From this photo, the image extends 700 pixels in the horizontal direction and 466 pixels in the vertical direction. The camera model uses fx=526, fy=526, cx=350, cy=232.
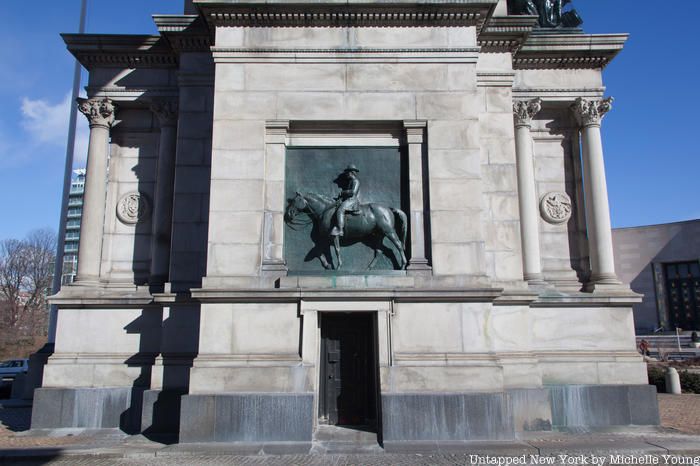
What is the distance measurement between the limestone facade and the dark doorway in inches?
15.1

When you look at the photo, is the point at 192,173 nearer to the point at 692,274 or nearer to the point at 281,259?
the point at 281,259

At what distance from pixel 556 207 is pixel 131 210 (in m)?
13.4

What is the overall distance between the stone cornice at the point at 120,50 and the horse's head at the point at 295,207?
22.8 ft

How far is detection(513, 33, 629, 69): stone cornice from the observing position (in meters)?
16.6

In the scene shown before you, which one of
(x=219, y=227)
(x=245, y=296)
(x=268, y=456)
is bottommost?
(x=268, y=456)

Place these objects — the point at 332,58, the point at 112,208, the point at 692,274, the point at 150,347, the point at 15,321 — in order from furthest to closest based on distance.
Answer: the point at 15,321, the point at 692,274, the point at 112,208, the point at 150,347, the point at 332,58

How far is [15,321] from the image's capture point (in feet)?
229

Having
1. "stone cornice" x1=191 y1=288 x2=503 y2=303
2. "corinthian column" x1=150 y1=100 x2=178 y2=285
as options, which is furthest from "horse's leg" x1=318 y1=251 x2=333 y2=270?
"corinthian column" x1=150 y1=100 x2=178 y2=285

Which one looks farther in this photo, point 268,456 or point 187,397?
point 187,397

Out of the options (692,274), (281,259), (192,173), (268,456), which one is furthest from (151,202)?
(692,274)

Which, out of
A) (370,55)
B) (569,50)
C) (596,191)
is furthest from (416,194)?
Answer: (569,50)

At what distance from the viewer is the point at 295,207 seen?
42.7 ft

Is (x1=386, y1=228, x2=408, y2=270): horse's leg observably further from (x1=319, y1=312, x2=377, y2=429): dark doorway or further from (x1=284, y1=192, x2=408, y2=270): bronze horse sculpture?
(x1=319, y1=312, x2=377, y2=429): dark doorway

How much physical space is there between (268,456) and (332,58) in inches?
384
